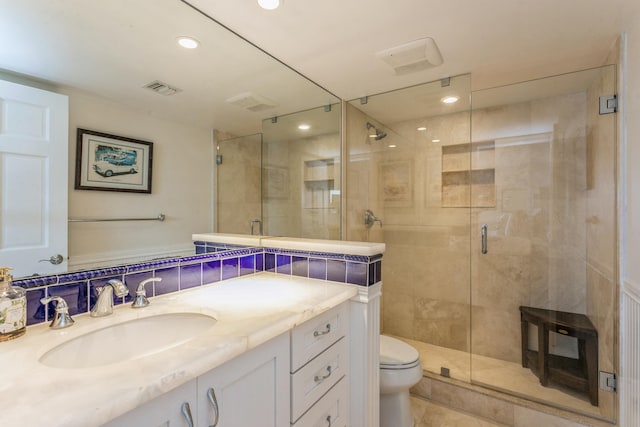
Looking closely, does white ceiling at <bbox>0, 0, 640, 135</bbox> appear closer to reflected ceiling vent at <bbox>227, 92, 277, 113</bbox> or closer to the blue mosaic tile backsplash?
reflected ceiling vent at <bbox>227, 92, 277, 113</bbox>

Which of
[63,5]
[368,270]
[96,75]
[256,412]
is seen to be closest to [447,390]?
[368,270]

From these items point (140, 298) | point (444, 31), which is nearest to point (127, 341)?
point (140, 298)

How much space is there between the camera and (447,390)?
2.05m

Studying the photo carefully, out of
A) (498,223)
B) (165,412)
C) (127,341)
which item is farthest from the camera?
(498,223)

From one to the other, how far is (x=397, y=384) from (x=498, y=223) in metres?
1.62

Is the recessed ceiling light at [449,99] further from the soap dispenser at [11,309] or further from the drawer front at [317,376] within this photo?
the soap dispenser at [11,309]

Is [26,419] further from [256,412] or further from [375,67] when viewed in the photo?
[375,67]

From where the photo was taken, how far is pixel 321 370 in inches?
46.6

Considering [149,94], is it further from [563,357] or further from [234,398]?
[563,357]

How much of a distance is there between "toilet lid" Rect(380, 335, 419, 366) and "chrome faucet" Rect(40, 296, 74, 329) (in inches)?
57.8

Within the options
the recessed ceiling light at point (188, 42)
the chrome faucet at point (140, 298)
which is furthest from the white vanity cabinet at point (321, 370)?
the recessed ceiling light at point (188, 42)

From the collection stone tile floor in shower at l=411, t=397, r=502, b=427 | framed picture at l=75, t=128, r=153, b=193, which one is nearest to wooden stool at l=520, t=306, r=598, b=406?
stone tile floor in shower at l=411, t=397, r=502, b=427

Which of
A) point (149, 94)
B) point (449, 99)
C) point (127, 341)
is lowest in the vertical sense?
point (127, 341)

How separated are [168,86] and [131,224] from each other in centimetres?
62
